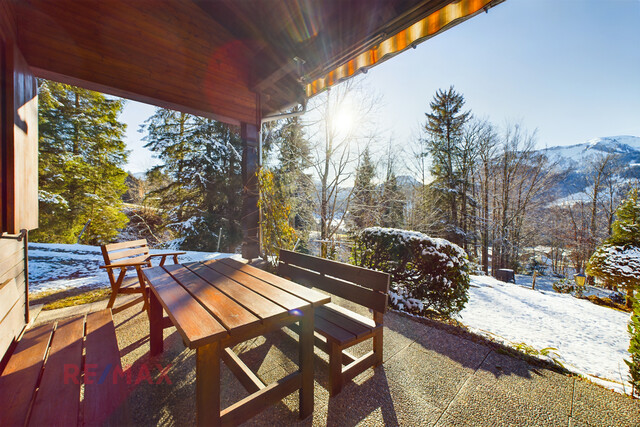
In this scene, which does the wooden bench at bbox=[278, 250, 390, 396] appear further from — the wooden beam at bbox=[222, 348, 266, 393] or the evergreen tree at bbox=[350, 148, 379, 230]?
the evergreen tree at bbox=[350, 148, 379, 230]

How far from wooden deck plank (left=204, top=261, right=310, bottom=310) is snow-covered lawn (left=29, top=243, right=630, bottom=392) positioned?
8.56 feet

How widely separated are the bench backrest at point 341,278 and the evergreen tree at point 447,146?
14.0 metres

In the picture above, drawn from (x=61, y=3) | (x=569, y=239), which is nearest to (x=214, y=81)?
(x=61, y=3)

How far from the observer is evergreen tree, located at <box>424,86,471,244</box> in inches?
579

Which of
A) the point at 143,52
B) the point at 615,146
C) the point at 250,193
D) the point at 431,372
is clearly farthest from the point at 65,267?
the point at 615,146

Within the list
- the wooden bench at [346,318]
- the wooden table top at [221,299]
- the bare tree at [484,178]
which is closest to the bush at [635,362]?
the wooden bench at [346,318]

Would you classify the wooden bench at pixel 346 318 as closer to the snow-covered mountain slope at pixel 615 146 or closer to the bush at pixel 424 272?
the bush at pixel 424 272

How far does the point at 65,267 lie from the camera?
4754 millimetres

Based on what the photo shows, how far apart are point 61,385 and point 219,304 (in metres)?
0.72

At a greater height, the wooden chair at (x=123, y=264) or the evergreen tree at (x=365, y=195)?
the evergreen tree at (x=365, y=195)

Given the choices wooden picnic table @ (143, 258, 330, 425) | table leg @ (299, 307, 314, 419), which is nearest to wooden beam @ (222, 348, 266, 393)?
wooden picnic table @ (143, 258, 330, 425)

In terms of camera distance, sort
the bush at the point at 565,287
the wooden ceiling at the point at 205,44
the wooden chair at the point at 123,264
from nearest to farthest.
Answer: the wooden chair at the point at 123,264 < the wooden ceiling at the point at 205,44 < the bush at the point at 565,287

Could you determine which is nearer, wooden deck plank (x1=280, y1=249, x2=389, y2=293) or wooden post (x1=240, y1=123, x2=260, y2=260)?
wooden deck plank (x1=280, y1=249, x2=389, y2=293)

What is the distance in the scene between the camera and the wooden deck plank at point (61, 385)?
3.13 feet
